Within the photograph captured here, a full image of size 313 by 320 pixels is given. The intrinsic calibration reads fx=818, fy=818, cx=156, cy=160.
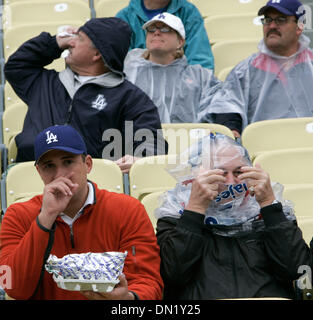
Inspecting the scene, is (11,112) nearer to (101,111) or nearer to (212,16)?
(101,111)

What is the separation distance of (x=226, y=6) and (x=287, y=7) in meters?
1.39

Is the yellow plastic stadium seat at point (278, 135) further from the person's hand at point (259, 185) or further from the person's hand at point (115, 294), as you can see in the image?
the person's hand at point (115, 294)

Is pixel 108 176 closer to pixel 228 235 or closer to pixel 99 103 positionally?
pixel 99 103

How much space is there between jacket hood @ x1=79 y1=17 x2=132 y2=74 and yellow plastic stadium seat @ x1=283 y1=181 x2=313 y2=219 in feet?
4.30

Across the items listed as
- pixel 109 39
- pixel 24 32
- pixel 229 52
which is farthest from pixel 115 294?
pixel 24 32

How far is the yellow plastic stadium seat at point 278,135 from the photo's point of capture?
472 cm

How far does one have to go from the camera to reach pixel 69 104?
15.4 feet

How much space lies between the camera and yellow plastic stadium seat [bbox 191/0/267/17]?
6.68 meters

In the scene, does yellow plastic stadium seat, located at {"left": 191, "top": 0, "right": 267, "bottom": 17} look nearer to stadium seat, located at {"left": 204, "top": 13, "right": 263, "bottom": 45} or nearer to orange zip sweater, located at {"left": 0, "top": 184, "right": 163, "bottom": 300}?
stadium seat, located at {"left": 204, "top": 13, "right": 263, "bottom": 45}

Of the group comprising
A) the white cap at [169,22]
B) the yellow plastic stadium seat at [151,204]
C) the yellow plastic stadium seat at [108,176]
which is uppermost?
the white cap at [169,22]

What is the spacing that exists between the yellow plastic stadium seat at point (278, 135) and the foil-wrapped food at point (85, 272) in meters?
2.17

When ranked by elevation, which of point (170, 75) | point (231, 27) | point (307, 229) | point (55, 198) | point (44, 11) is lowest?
point (307, 229)

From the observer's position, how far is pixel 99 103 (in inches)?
183

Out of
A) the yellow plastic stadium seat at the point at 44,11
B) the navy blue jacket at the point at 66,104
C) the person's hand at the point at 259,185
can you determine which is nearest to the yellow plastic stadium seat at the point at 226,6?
the yellow plastic stadium seat at the point at 44,11
